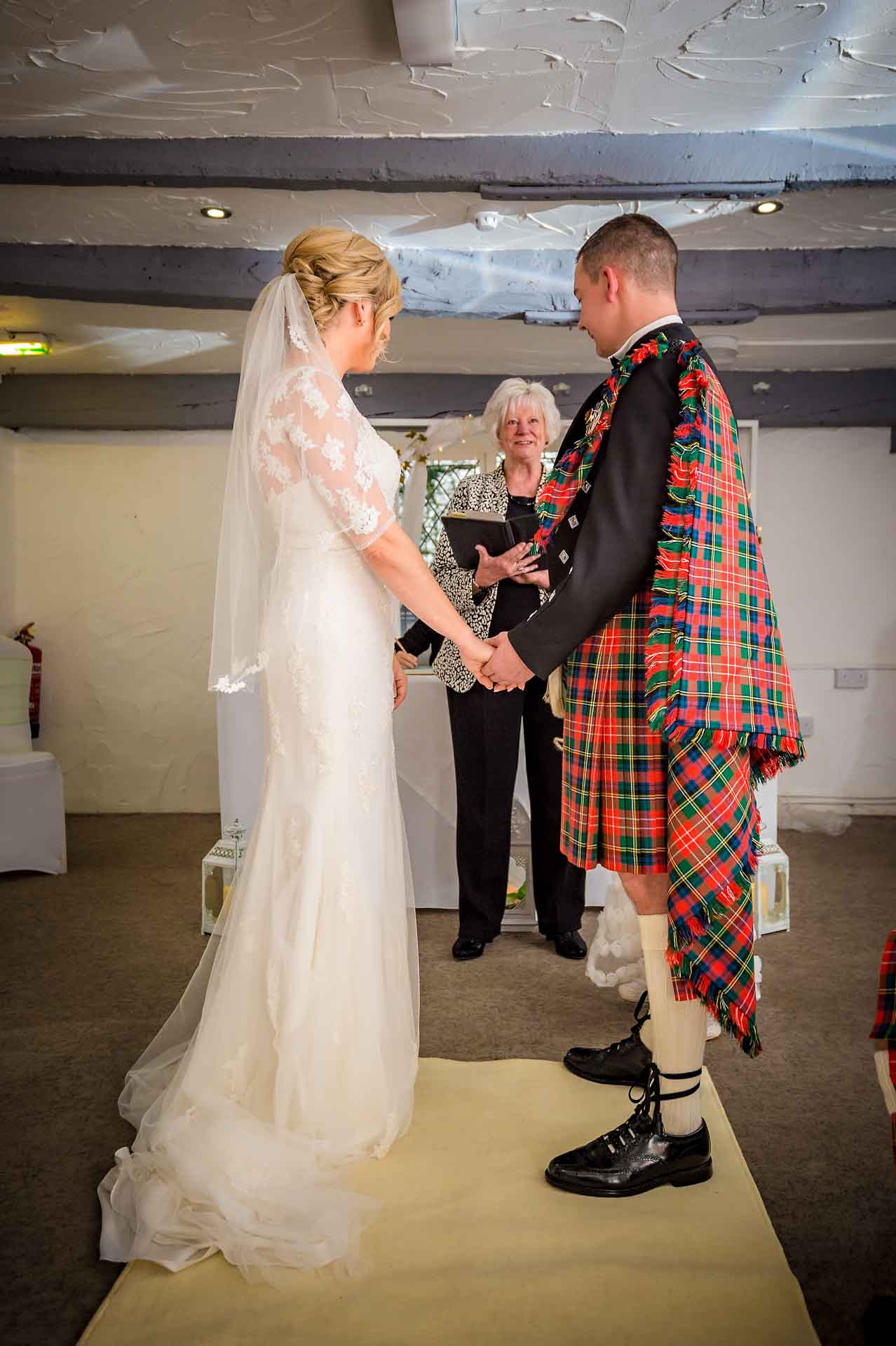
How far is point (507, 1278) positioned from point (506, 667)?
949 millimetres

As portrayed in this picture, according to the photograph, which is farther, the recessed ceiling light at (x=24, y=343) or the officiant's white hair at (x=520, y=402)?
the recessed ceiling light at (x=24, y=343)

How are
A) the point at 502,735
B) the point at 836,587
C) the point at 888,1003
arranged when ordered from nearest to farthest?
the point at 888,1003
the point at 502,735
the point at 836,587

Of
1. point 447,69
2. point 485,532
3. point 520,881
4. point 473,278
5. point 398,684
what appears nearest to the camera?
point 398,684

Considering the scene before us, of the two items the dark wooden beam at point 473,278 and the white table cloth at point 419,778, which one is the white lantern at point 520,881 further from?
the dark wooden beam at point 473,278

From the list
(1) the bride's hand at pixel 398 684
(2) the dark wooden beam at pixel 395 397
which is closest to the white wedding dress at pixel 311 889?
(1) the bride's hand at pixel 398 684

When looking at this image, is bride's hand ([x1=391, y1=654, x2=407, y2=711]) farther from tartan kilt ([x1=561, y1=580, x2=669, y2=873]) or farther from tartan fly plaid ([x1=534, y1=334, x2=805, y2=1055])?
tartan fly plaid ([x1=534, y1=334, x2=805, y2=1055])

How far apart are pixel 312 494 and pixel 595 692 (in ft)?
2.05

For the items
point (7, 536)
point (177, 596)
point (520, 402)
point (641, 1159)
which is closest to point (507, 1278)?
point (641, 1159)

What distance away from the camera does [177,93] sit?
2533 millimetres

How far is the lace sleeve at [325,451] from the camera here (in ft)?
5.92

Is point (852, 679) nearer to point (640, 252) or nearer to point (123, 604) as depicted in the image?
point (123, 604)

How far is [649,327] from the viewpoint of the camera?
5.68ft

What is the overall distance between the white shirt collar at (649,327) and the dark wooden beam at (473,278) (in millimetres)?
2180

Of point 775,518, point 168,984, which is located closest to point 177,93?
point 168,984
